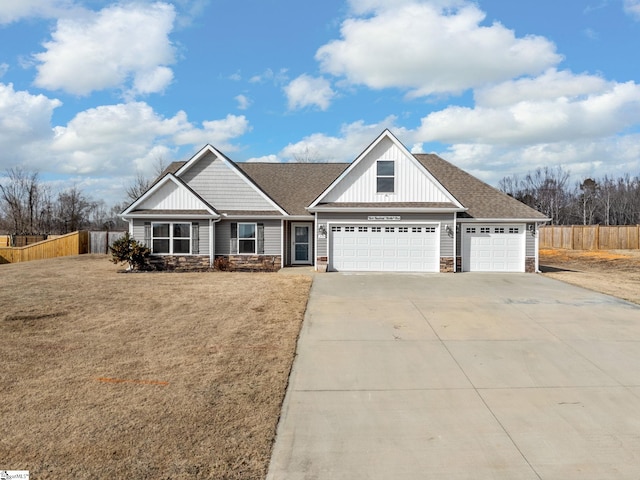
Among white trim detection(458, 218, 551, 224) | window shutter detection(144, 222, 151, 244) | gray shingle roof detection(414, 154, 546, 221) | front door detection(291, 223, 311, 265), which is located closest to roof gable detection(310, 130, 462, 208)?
white trim detection(458, 218, 551, 224)

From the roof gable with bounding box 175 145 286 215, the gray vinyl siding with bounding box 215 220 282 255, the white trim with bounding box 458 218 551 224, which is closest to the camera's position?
the white trim with bounding box 458 218 551 224

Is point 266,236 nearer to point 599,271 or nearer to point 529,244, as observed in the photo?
point 529,244

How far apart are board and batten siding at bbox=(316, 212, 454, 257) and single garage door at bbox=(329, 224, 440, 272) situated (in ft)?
0.67

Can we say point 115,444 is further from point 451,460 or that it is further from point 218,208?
point 218,208

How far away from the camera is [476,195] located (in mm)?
20016

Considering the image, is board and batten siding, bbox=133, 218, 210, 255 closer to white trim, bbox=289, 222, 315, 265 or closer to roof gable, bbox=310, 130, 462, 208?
white trim, bbox=289, 222, 315, 265

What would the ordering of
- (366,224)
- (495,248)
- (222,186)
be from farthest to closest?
(222,186), (495,248), (366,224)

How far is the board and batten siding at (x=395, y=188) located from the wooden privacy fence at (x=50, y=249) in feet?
64.3

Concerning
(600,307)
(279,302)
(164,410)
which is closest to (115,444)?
(164,410)

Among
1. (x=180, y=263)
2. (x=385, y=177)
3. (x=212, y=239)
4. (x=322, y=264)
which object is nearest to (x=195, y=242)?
(x=212, y=239)

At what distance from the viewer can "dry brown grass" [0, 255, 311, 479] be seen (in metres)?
4.04

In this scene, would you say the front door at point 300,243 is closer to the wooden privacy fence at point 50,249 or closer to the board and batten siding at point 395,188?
the board and batten siding at point 395,188

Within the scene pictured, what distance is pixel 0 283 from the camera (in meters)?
14.8

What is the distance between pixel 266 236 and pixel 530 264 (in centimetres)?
1168
